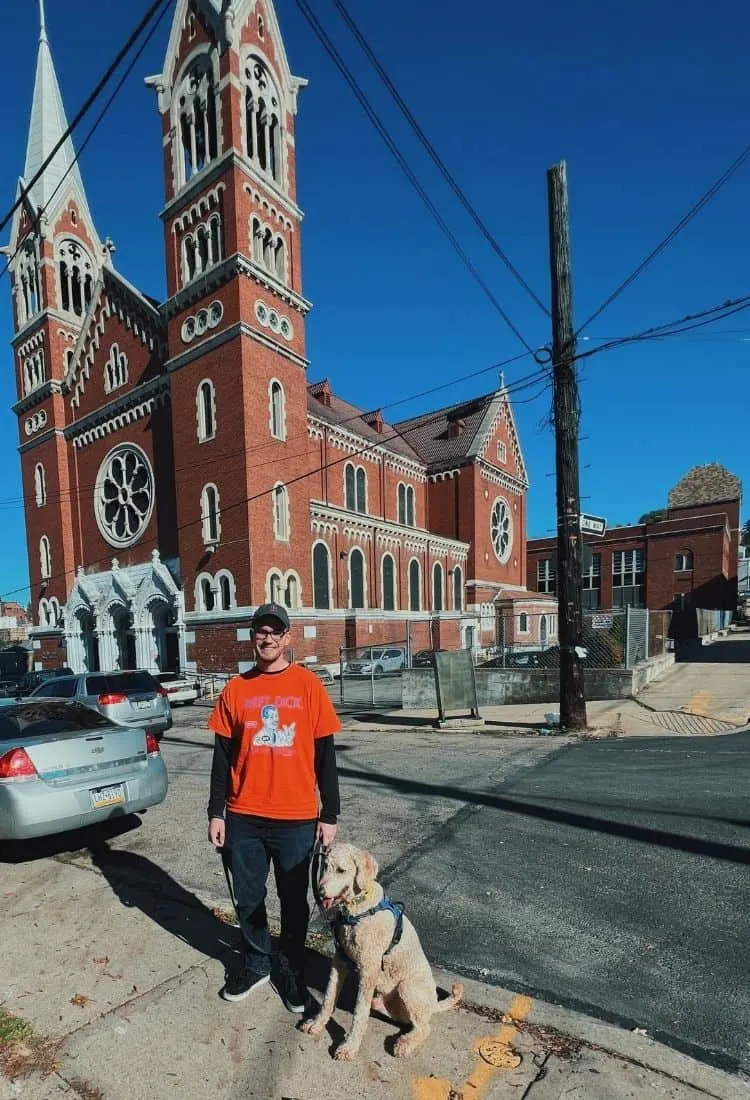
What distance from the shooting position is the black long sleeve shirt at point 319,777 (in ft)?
9.73

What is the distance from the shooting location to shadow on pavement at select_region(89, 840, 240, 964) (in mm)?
3562

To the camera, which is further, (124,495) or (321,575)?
(124,495)

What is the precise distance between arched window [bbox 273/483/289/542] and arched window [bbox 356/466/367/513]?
33.3 ft

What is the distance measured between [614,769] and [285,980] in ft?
18.6

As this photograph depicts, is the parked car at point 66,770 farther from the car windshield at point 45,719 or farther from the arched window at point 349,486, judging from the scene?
the arched window at point 349,486

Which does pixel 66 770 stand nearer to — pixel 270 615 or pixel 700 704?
pixel 270 615

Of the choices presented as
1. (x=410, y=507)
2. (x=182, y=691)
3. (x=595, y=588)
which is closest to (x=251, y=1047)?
(x=182, y=691)

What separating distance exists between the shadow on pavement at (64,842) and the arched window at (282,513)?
720 inches

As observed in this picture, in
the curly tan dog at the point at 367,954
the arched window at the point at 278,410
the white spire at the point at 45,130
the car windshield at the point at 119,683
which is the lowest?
the car windshield at the point at 119,683

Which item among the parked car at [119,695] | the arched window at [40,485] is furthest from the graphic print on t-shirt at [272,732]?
the arched window at [40,485]

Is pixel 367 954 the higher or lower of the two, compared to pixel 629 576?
higher

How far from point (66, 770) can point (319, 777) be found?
3.25m

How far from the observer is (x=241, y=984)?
2980 millimetres

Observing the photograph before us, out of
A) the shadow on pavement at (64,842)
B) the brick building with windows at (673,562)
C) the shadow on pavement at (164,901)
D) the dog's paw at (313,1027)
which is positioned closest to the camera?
the dog's paw at (313,1027)
